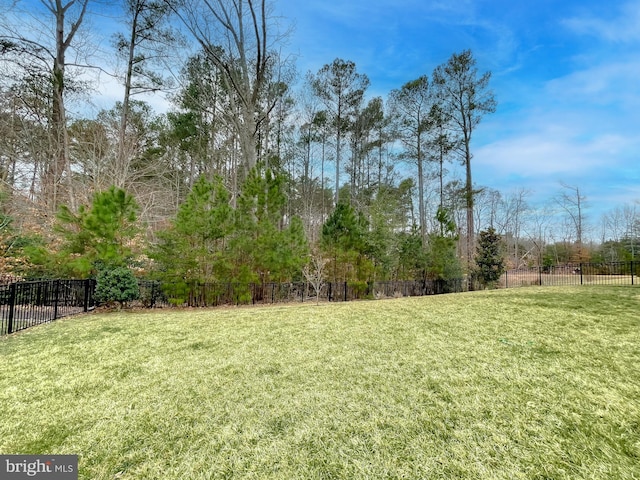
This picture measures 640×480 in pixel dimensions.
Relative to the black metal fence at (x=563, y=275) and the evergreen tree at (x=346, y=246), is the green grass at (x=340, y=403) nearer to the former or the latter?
the evergreen tree at (x=346, y=246)

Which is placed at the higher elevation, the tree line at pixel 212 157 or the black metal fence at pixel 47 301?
the tree line at pixel 212 157

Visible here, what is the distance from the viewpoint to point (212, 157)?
46.9ft

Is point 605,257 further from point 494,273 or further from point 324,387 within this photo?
point 324,387

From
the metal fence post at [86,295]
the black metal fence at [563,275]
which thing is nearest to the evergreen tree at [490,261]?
the black metal fence at [563,275]

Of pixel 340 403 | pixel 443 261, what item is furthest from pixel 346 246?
pixel 340 403

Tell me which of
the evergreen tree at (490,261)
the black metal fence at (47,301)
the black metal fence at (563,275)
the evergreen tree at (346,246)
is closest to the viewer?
the black metal fence at (47,301)

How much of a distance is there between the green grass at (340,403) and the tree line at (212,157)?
4137 mm

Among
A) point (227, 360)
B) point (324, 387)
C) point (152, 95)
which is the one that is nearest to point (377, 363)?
point (324, 387)

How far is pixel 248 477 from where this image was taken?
1.40 m

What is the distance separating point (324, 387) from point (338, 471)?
922 millimetres

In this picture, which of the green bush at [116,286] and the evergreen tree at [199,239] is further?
the evergreen tree at [199,239]

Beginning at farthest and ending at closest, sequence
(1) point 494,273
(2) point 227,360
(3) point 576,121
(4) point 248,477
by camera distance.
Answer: (1) point 494,273, (3) point 576,121, (2) point 227,360, (4) point 248,477

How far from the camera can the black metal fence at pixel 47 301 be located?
17.4 ft

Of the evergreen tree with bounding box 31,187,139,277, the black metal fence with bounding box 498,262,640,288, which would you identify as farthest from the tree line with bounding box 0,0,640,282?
the black metal fence with bounding box 498,262,640,288
